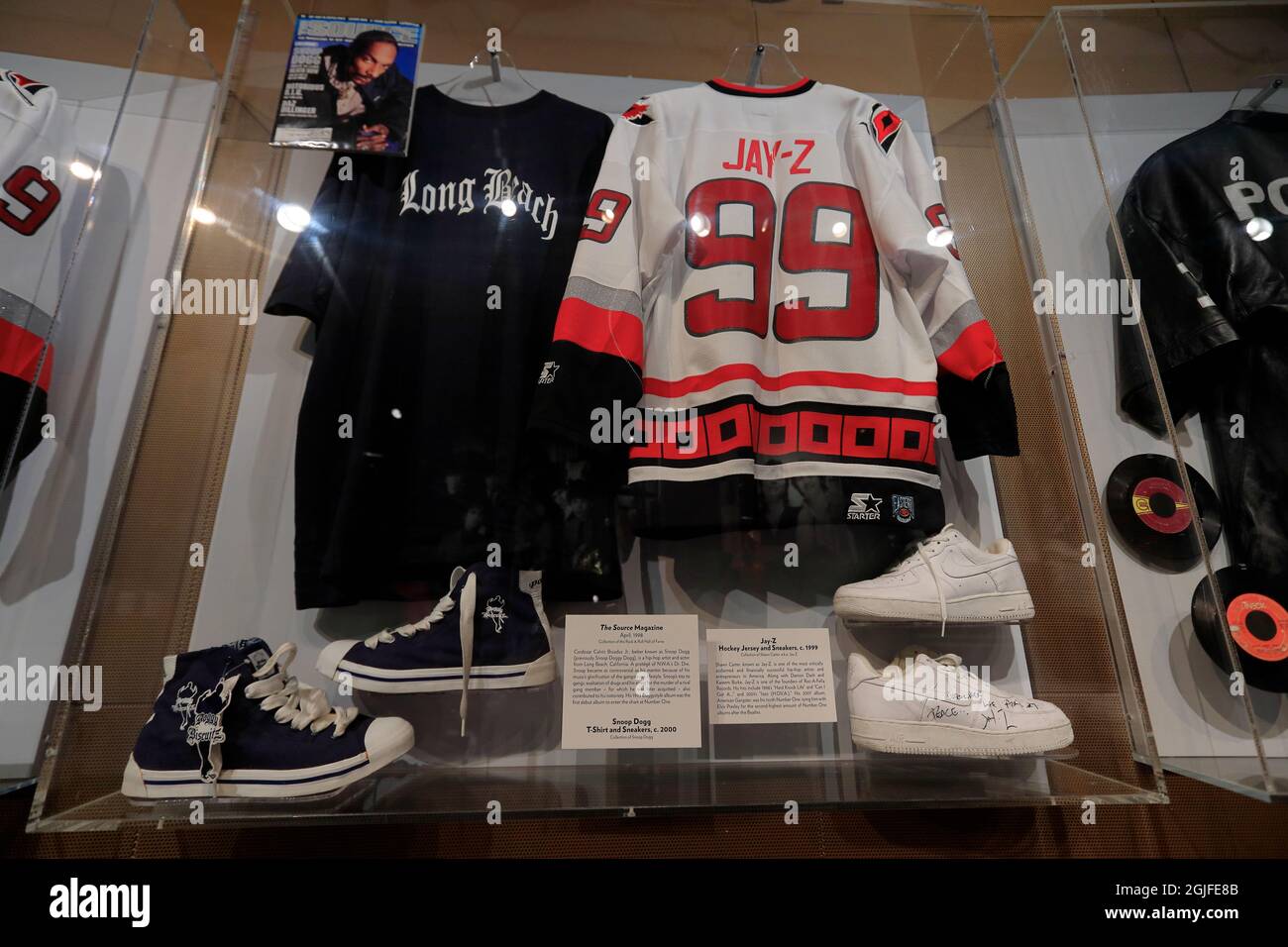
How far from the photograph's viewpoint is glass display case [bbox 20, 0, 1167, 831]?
109 centimetres

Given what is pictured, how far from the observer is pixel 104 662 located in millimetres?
1165

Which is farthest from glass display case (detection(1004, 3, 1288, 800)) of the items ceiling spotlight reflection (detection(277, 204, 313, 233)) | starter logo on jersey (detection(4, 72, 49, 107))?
starter logo on jersey (detection(4, 72, 49, 107))

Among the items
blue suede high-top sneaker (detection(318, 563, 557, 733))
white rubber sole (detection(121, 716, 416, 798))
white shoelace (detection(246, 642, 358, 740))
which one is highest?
blue suede high-top sneaker (detection(318, 563, 557, 733))

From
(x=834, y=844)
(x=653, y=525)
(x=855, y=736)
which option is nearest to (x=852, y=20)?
(x=653, y=525)

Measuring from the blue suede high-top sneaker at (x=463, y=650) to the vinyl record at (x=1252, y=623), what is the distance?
111 cm

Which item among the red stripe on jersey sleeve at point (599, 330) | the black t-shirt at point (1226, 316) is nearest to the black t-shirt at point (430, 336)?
the red stripe on jersey sleeve at point (599, 330)

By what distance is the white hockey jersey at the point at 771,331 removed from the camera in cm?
118

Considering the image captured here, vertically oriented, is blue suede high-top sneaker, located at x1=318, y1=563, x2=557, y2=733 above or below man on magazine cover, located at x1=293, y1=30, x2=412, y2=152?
below

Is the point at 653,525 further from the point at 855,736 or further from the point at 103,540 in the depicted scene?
the point at 103,540

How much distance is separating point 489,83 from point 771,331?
0.86 meters

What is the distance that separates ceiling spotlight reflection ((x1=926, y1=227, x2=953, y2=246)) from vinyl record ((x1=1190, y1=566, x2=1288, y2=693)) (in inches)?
28.7

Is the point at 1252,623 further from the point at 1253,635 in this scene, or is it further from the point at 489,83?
the point at 489,83

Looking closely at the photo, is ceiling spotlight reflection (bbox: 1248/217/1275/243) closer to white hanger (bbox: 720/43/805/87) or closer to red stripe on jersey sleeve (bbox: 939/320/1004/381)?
red stripe on jersey sleeve (bbox: 939/320/1004/381)
